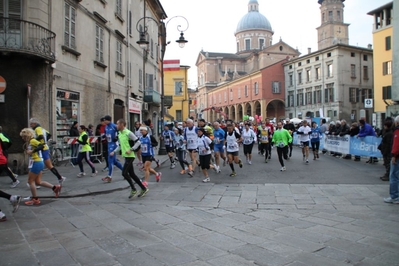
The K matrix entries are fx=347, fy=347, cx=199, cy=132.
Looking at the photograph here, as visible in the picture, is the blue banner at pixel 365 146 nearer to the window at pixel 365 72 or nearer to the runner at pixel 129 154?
the runner at pixel 129 154

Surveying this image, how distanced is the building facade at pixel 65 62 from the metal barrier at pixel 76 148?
1.30 ft

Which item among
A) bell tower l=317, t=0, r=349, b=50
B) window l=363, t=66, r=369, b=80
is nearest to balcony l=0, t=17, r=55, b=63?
window l=363, t=66, r=369, b=80

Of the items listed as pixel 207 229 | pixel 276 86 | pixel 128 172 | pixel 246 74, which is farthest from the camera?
pixel 246 74

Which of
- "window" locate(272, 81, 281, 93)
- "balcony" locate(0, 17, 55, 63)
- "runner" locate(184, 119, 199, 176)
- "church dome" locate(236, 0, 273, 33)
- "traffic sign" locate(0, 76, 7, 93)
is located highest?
"church dome" locate(236, 0, 273, 33)

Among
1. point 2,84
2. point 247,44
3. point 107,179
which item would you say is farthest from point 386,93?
point 247,44

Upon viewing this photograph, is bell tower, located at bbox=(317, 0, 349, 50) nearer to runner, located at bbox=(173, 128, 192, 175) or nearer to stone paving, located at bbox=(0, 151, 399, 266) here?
runner, located at bbox=(173, 128, 192, 175)

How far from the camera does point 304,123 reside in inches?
605

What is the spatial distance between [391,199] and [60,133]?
11127 millimetres

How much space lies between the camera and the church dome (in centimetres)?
8269

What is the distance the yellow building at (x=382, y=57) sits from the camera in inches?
1499

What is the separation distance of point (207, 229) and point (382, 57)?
133ft

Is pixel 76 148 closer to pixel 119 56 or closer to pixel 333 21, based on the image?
pixel 119 56

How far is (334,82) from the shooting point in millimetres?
→ 46875

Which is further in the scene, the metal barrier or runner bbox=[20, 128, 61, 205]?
the metal barrier
